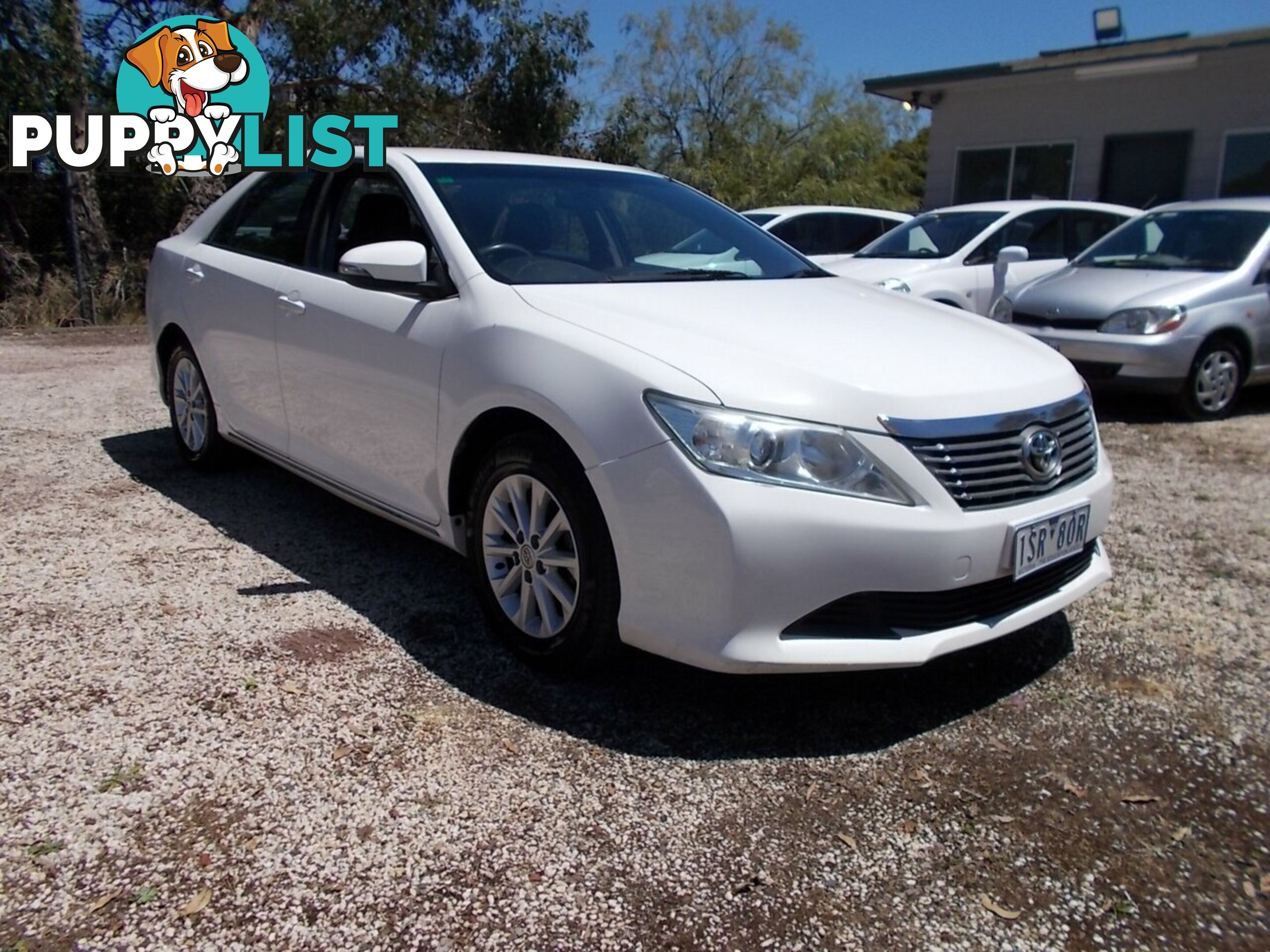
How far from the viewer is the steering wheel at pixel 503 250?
3617mm

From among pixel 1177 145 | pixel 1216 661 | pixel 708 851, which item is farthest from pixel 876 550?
pixel 1177 145

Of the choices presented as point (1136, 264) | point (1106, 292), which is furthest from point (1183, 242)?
point (1106, 292)

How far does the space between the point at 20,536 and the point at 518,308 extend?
2678 mm

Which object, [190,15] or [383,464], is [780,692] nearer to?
[383,464]

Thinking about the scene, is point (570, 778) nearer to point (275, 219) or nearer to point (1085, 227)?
point (275, 219)

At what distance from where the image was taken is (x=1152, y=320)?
23.7 ft

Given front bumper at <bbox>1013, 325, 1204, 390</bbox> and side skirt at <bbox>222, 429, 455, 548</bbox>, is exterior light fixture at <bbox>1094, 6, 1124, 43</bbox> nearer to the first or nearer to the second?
front bumper at <bbox>1013, 325, 1204, 390</bbox>

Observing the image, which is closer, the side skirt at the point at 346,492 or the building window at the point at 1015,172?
the side skirt at the point at 346,492

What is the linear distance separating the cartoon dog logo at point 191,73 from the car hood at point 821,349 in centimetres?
1140

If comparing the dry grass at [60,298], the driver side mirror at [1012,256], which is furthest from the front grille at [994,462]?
the dry grass at [60,298]

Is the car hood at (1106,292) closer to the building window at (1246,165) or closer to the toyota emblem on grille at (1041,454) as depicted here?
the toyota emblem on grille at (1041,454)

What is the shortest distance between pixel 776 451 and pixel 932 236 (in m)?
7.68

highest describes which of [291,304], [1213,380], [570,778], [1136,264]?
[1136,264]

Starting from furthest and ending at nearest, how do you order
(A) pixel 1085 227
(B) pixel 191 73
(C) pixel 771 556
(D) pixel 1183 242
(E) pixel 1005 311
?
(B) pixel 191 73 → (A) pixel 1085 227 → (E) pixel 1005 311 → (D) pixel 1183 242 → (C) pixel 771 556
